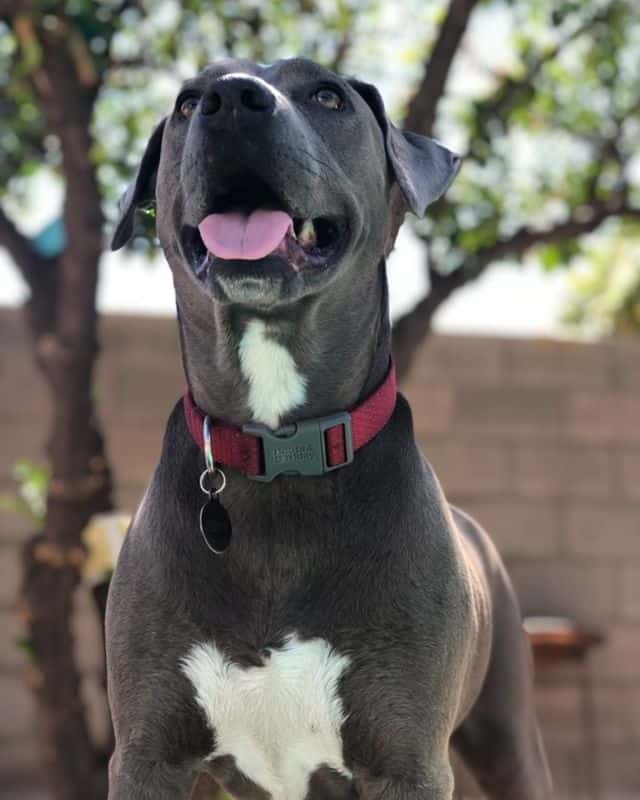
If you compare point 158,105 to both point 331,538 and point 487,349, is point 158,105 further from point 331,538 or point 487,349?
point 331,538

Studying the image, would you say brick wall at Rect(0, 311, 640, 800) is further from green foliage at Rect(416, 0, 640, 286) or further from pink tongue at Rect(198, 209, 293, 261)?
pink tongue at Rect(198, 209, 293, 261)

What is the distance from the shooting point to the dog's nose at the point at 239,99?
8.65 ft

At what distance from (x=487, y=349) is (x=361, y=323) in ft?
15.8

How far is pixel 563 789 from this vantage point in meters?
7.57

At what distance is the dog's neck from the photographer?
2.91m

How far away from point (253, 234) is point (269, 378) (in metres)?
0.36

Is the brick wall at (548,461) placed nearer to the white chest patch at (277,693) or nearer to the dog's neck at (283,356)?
the dog's neck at (283,356)

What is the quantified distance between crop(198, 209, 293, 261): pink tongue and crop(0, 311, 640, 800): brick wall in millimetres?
4493

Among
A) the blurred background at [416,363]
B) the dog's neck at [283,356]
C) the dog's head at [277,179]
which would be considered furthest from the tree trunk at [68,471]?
the dog's neck at [283,356]

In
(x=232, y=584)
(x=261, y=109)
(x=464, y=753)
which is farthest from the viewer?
(x=464, y=753)

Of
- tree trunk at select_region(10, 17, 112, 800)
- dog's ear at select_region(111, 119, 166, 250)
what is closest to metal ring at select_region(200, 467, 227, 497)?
dog's ear at select_region(111, 119, 166, 250)

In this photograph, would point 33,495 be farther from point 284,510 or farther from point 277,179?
point 277,179

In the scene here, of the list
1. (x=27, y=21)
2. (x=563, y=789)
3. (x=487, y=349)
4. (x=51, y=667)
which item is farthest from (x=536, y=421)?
(x=27, y=21)

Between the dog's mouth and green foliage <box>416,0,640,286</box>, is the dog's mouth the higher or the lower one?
the higher one
